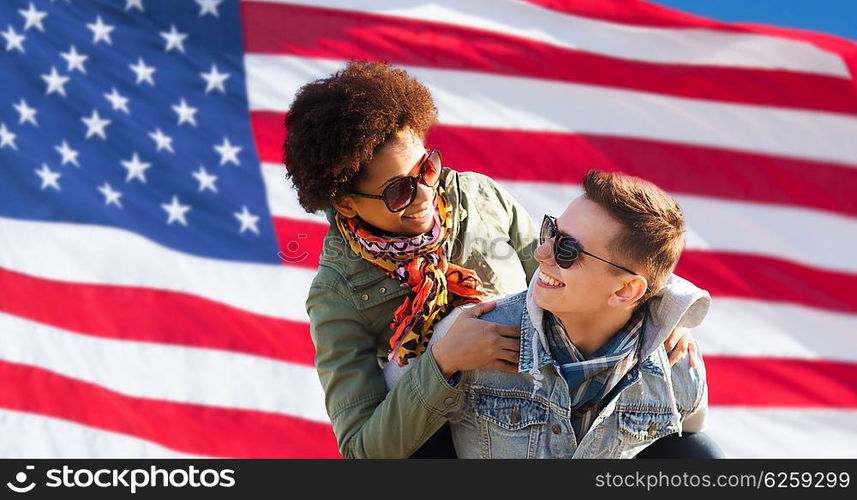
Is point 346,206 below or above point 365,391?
above

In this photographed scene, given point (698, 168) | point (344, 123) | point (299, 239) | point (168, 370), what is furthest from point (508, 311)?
point (698, 168)

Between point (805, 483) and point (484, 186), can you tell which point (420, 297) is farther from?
point (805, 483)

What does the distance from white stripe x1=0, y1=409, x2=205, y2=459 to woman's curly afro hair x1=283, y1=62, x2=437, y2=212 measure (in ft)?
10.5

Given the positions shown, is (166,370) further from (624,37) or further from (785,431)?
(785,431)

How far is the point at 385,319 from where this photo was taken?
3.44 metres

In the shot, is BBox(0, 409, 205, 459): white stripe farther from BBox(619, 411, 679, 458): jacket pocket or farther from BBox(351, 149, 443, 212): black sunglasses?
BBox(619, 411, 679, 458): jacket pocket

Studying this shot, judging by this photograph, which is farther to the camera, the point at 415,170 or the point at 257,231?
the point at 257,231

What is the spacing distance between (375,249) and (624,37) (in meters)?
3.98

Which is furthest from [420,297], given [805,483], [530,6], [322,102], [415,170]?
[530,6]

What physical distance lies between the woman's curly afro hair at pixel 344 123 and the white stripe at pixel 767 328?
3.85 meters

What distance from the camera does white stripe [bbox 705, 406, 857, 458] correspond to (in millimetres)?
6621

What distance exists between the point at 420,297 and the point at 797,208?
14.0 feet

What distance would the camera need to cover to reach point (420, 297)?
3.27m

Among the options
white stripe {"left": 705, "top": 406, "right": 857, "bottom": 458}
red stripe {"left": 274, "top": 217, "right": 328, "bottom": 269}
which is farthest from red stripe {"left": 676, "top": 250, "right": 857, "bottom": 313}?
red stripe {"left": 274, "top": 217, "right": 328, "bottom": 269}
